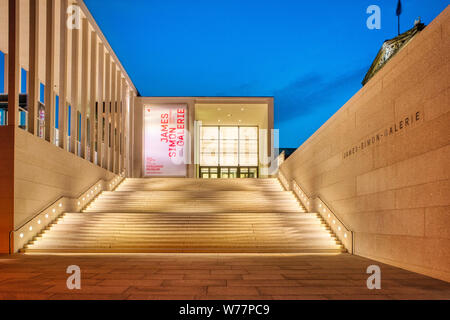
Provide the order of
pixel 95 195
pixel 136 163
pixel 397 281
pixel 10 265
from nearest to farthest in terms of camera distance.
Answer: pixel 397 281, pixel 10 265, pixel 95 195, pixel 136 163

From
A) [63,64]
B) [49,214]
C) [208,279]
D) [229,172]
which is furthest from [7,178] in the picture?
[229,172]

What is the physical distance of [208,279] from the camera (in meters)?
5.70

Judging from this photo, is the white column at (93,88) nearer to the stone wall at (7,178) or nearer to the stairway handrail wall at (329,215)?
the stone wall at (7,178)

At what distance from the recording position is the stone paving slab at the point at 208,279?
181 inches

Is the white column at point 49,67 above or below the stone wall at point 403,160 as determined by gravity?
above

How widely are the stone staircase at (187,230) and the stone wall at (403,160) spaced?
140 cm

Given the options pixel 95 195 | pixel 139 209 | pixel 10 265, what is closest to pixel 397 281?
pixel 10 265

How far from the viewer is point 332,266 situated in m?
7.07

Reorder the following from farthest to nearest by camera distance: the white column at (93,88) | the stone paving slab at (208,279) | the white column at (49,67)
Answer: the white column at (93,88), the white column at (49,67), the stone paving slab at (208,279)

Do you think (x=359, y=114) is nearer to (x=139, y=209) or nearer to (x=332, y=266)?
(x=332, y=266)

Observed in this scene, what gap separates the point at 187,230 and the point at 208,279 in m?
4.86

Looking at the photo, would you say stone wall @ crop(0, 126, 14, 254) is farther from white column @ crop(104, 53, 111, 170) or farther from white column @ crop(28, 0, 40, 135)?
white column @ crop(104, 53, 111, 170)

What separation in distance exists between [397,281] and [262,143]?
82.0 feet

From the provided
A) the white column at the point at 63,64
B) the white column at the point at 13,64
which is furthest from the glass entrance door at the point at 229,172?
the white column at the point at 13,64
